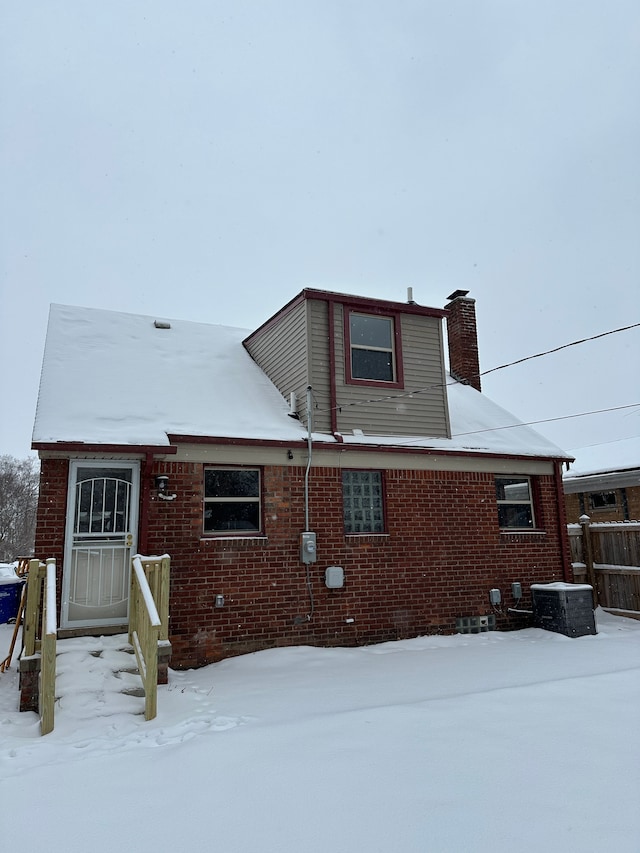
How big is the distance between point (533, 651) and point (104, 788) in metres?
6.34

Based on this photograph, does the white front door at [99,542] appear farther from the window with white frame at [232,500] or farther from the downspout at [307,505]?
the downspout at [307,505]

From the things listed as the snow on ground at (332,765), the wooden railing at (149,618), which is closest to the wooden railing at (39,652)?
the snow on ground at (332,765)

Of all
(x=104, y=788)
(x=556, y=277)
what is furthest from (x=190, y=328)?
(x=556, y=277)

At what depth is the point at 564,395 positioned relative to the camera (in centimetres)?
8050

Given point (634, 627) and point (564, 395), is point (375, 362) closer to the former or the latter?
point (634, 627)

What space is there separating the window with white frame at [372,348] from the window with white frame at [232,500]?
2652mm

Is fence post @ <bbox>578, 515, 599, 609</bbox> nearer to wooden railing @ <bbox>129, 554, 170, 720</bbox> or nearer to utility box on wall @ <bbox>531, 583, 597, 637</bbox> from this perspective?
utility box on wall @ <bbox>531, 583, 597, 637</bbox>

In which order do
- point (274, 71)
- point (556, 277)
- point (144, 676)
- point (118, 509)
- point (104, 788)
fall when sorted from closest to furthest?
point (104, 788)
point (144, 676)
point (118, 509)
point (274, 71)
point (556, 277)

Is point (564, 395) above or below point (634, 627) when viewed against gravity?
above

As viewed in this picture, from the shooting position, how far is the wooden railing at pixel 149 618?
5379 millimetres

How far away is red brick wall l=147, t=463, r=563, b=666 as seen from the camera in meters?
8.04

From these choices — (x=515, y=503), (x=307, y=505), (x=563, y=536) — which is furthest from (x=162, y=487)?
(x=563, y=536)

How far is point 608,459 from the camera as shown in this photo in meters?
20.8

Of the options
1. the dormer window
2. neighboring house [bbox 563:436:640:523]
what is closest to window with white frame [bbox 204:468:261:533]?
the dormer window
